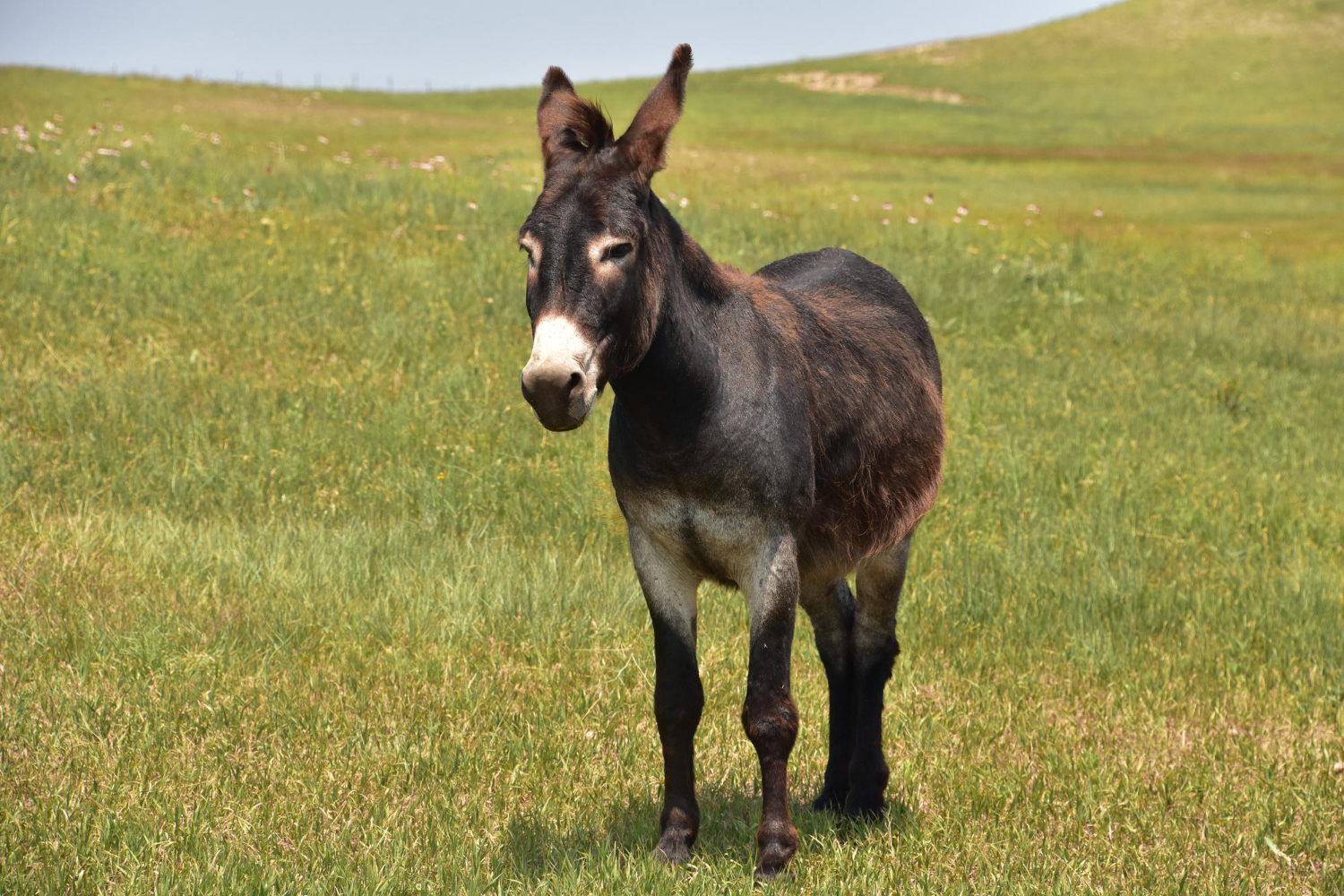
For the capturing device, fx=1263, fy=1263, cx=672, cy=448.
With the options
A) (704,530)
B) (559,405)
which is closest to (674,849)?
(704,530)

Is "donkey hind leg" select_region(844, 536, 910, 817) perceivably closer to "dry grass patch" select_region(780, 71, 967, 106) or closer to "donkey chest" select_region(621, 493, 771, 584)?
"donkey chest" select_region(621, 493, 771, 584)

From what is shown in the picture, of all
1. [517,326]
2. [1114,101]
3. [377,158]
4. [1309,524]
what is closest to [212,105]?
[377,158]

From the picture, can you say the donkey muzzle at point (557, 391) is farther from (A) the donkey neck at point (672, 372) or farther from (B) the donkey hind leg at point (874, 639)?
(B) the donkey hind leg at point (874, 639)

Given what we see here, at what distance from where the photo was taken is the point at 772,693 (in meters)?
4.18

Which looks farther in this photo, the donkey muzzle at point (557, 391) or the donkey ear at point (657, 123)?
the donkey ear at point (657, 123)

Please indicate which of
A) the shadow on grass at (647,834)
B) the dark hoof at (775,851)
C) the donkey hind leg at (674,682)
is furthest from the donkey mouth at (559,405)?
the dark hoof at (775,851)

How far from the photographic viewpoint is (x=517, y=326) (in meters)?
11.4

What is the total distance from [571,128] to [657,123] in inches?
11.4

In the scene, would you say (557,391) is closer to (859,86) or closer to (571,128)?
(571,128)

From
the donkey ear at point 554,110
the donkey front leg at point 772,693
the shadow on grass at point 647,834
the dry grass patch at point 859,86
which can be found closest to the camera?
the donkey ear at point 554,110

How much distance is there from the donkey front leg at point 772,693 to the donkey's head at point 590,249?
88 cm

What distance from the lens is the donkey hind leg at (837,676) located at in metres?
5.23

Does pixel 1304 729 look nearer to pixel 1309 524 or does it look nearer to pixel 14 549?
pixel 1309 524

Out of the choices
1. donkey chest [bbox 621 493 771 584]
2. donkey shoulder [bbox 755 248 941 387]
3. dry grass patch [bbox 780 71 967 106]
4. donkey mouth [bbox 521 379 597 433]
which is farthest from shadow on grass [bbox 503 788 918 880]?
dry grass patch [bbox 780 71 967 106]
